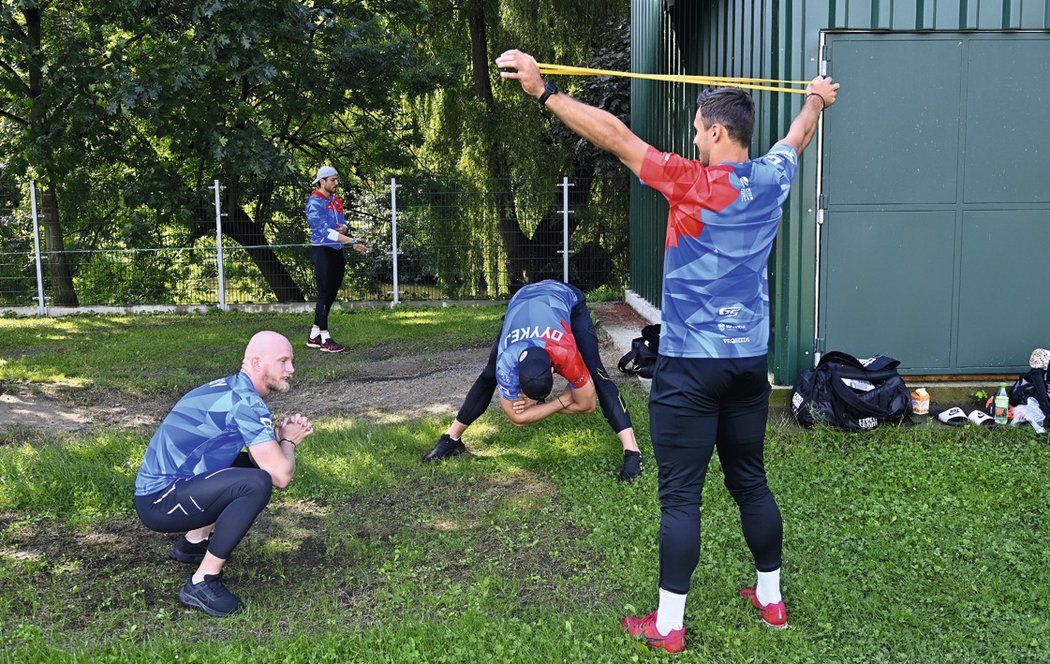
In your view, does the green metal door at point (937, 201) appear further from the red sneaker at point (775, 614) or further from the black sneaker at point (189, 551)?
the black sneaker at point (189, 551)

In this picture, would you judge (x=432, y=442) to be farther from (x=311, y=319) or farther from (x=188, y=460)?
(x=311, y=319)

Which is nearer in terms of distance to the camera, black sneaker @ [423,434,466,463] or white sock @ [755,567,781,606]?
white sock @ [755,567,781,606]

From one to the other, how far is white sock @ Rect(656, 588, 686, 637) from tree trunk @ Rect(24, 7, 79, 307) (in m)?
13.1

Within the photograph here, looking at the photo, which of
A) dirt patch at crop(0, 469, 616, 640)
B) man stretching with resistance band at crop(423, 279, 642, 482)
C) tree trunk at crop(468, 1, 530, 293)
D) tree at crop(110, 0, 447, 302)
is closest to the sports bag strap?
man stretching with resistance band at crop(423, 279, 642, 482)

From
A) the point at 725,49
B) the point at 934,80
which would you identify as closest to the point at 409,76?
the point at 725,49

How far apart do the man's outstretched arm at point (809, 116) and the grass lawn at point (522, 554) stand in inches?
73.6

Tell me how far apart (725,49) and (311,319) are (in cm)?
720

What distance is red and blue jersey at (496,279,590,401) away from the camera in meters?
5.04

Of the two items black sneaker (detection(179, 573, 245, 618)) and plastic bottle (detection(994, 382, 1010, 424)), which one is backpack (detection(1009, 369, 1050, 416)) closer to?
plastic bottle (detection(994, 382, 1010, 424))

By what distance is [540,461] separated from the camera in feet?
19.8

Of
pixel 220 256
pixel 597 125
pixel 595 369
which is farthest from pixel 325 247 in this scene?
pixel 597 125

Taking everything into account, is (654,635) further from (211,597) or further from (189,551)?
(189,551)

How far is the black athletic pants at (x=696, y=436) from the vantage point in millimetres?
3441

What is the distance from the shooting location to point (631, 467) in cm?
558
